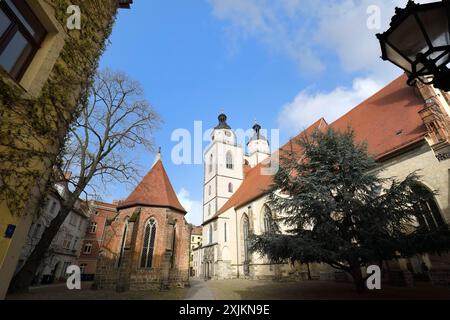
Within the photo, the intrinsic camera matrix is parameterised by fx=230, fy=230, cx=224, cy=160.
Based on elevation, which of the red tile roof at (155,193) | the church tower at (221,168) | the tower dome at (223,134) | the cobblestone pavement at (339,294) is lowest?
the cobblestone pavement at (339,294)

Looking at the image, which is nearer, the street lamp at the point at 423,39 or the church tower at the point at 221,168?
the street lamp at the point at 423,39

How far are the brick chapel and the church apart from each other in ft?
20.5

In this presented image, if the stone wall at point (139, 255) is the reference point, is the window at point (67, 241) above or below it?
above

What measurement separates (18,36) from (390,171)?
609 inches

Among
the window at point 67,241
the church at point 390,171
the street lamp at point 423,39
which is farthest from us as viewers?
the window at point 67,241

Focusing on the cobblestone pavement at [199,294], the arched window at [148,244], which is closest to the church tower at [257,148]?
the arched window at [148,244]

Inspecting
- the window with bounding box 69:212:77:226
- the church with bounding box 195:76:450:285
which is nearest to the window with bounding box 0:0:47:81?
the church with bounding box 195:76:450:285

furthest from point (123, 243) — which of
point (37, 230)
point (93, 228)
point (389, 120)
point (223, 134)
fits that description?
point (223, 134)

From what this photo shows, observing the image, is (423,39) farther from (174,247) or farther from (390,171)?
(174,247)

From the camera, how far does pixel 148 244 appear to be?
16828 mm

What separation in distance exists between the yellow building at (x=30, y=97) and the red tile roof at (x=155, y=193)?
1321 cm

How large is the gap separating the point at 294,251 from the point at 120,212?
1422 centimetres

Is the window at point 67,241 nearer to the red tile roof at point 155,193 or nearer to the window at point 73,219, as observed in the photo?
the window at point 73,219

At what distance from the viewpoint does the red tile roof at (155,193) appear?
1786cm
